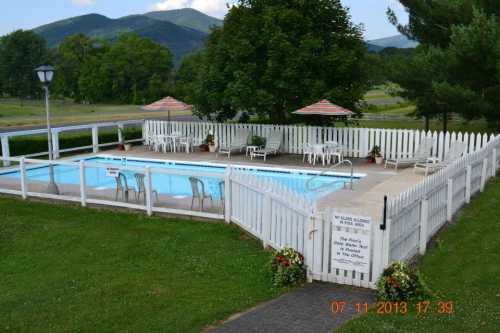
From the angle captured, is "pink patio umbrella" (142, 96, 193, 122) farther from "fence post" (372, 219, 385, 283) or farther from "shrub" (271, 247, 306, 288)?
"fence post" (372, 219, 385, 283)

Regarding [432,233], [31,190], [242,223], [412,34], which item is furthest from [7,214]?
[412,34]

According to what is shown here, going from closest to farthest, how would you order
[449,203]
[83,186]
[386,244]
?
[386,244], [449,203], [83,186]

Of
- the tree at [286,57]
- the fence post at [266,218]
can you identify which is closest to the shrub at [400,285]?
the fence post at [266,218]

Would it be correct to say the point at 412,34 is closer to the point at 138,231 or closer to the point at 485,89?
the point at 485,89

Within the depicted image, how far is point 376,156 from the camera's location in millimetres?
18734

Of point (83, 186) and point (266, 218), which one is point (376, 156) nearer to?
point (83, 186)

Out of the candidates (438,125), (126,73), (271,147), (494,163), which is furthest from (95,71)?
(494,163)

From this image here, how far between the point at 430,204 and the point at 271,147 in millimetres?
11728

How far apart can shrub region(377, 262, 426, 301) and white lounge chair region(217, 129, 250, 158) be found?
14210 millimetres

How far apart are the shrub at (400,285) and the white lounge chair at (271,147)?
43.2ft

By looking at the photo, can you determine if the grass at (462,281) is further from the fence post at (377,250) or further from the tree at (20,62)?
the tree at (20,62)

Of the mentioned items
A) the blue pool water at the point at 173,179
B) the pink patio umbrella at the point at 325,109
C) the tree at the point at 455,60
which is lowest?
the blue pool water at the point at 173,179

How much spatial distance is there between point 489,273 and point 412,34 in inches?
788

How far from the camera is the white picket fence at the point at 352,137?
18.0m
